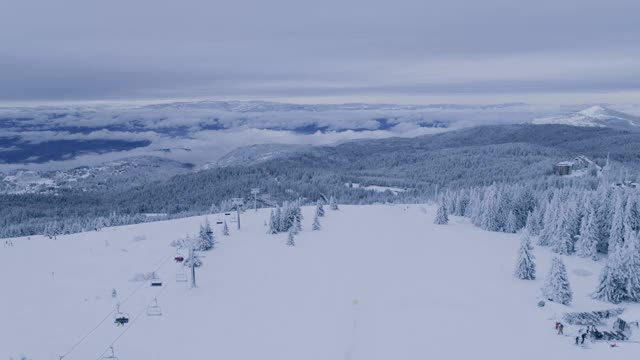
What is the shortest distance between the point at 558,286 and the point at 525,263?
18.6ft

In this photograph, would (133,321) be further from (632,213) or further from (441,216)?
(632,213)

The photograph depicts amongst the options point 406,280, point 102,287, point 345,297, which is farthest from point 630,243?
point 102,287

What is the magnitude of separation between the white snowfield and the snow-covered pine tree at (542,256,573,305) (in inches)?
36.2

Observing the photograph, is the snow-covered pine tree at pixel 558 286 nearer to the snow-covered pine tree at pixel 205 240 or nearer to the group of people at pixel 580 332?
the group of people at pixel 580 332

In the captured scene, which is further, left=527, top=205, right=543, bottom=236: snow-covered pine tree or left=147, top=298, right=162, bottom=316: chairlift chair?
left=527, top=205, right=543, bottom=236: snow-covered pine tree

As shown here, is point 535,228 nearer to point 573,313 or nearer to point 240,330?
point 573,313

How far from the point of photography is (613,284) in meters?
34.5

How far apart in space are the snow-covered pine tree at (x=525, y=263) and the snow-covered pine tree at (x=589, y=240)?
1097 centimetres

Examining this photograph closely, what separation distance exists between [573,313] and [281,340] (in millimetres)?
16418

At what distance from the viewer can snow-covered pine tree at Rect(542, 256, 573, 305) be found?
33.2m

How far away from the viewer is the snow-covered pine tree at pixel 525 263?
128 feet

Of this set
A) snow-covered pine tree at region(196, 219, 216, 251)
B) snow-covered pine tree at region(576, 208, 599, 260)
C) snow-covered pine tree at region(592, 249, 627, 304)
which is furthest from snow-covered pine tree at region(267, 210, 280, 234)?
snow-covered pine tree at region(592, 249, 627, 304)

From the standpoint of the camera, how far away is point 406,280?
3888cm

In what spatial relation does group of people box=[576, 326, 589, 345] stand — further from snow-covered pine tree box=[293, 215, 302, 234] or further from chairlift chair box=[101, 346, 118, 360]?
snow-covered pine tree box=[293, 215, 302, 234]
